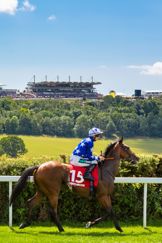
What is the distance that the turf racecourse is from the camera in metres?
7.36

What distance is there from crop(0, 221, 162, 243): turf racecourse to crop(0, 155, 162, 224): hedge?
387 mm

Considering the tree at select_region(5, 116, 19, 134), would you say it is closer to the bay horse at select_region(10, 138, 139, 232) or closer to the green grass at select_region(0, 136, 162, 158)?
the green grass at select_region(0, 136, 162, 158)

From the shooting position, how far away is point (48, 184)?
8.27 metres

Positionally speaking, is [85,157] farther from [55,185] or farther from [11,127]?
[11,127]

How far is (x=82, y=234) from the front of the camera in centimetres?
801

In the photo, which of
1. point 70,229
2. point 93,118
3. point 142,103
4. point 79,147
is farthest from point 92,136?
point 142,103

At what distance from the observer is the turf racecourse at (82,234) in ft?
24.2

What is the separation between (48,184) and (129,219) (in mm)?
2159

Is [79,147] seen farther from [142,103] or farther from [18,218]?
[142,103]

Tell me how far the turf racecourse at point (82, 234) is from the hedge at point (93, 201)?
39cm

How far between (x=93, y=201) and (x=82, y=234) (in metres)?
A: 1.48

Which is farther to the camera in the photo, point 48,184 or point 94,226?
point 94,226

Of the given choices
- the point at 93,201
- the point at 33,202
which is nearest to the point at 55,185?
the point at 33,202

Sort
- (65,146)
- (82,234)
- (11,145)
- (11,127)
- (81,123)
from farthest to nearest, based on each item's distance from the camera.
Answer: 1. (11,127)
2. (81,123)
3. (65,146)
4. (11,145)
5. (82,234)
